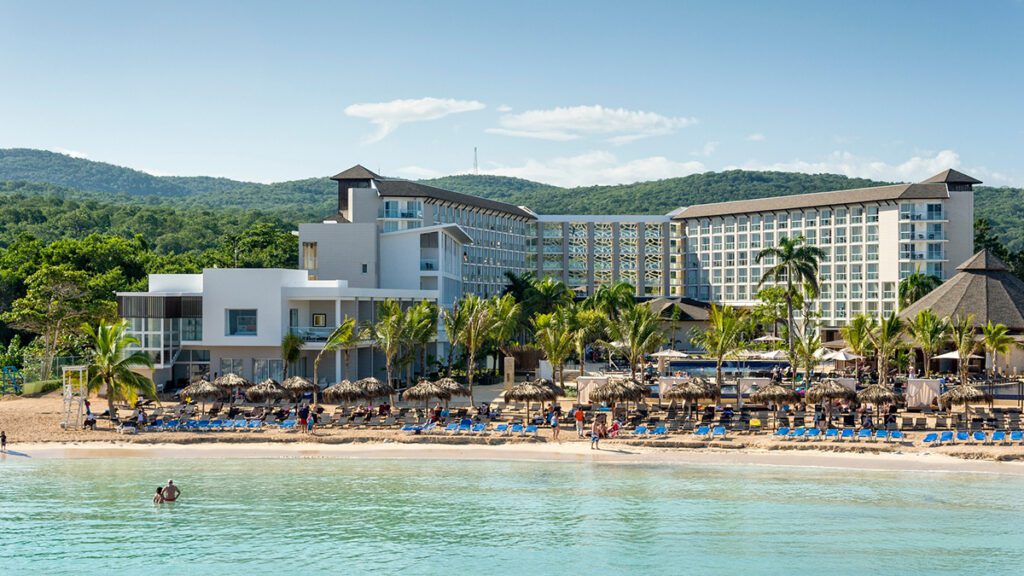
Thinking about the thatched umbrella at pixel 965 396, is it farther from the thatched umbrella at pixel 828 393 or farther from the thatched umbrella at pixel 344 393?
the thatched umbrella at pixel 344 393

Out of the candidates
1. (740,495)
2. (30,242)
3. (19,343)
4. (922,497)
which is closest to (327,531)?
(740,495)

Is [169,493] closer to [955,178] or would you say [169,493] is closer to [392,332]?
[392,332]

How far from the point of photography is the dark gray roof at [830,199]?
298 feet

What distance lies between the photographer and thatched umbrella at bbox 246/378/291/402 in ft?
138

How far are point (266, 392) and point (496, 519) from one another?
1584 cm

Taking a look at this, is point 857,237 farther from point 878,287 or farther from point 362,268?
point 362,268

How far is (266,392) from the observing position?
42.0 m

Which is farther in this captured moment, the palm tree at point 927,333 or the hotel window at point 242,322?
the palm tree at point 927,333

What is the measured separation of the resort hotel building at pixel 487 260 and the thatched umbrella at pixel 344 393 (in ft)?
28.4

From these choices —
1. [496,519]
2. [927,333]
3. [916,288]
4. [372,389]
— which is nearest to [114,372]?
[372,389]

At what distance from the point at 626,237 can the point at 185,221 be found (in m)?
48.2

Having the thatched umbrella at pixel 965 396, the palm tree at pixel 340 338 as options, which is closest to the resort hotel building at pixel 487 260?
the palm tree at pixel 340 338

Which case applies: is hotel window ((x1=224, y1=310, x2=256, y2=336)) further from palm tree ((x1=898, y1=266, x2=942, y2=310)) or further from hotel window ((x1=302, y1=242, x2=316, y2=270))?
palm tree ((x1=898, y1=266, x2=942, y2=310))

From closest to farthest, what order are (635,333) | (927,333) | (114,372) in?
1. (114,372)
2. (635,333)
3. (927,333)
